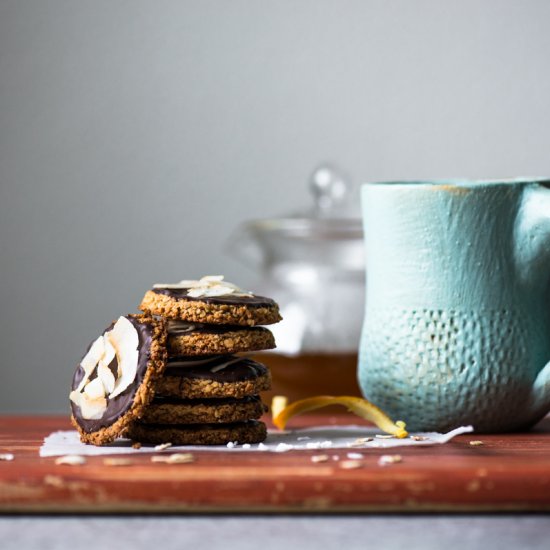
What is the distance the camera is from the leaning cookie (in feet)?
2.73

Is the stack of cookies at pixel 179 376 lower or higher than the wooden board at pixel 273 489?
higher

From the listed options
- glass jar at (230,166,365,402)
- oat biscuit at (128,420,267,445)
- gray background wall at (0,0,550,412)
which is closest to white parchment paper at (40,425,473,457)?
oat biscuit at (128,420,267,445)

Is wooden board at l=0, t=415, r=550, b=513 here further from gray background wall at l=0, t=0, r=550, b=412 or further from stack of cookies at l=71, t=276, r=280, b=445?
gray background wall at l=0, t=0, r=550, b=412

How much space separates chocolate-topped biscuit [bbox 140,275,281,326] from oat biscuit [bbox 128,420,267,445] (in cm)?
9

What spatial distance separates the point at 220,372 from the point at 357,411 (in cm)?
16

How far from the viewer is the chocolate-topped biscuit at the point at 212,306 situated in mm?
856

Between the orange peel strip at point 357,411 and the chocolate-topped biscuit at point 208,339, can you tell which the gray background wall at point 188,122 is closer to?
the orange peel strip at point 357,411

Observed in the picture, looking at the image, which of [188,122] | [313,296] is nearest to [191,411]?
[313,296]

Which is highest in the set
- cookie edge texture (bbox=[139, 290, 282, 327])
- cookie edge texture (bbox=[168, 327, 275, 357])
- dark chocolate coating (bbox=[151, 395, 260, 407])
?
cookie edge texture (bbox=[139, 290, 282, 327])

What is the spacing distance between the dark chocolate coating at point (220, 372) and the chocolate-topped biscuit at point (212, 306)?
0.12 ft

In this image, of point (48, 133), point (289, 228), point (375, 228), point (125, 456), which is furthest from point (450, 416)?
point (48, 133)

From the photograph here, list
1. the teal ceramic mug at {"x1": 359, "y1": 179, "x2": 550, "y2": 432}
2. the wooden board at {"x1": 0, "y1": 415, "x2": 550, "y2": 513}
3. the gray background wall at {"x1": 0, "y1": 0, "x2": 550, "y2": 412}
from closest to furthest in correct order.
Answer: the wooden board at {"x1": 0, "y1": 415, "x2": 550, "y2": 513}
the teal ceramic mug at {"x1": 359, "y1": 179, "x2": 550, "y2": 432}
the gray background wall at {"x1": 0, "y1": 0, "x2": 550, "y2": 412}

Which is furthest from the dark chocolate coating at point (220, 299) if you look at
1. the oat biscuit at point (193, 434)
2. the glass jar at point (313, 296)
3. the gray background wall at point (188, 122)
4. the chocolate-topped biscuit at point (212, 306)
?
the gray background wall at point (188, 122)

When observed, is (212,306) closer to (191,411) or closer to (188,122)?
(191,411)
